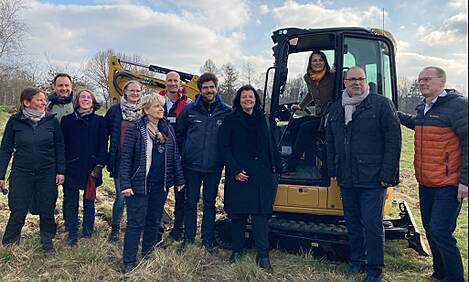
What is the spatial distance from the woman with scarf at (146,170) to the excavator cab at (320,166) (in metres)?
1.09

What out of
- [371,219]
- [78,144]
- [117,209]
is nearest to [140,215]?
[117,209]

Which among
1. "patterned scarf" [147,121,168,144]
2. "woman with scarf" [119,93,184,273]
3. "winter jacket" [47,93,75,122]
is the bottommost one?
"woman with scarf" [119,93,184,273]

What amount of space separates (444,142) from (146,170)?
288 centimetres

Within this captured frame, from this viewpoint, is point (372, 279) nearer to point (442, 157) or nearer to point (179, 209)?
point (442, 157)

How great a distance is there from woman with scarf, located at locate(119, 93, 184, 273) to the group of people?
1 cm

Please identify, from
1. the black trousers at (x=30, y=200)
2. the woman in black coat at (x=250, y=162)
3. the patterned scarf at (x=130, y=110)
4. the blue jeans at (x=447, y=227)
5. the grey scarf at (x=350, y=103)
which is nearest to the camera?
the blue jeans at (x=447, y=227)

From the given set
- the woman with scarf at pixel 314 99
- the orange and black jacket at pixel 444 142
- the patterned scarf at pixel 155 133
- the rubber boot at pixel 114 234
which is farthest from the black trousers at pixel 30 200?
the orange and black jacket at pixel 444 142

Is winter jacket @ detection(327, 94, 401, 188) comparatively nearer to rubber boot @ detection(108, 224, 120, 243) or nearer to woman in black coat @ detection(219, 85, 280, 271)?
woman in black coat @ detection(219, 85, 280, 271)

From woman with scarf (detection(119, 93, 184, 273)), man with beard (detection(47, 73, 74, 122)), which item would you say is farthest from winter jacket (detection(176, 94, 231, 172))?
man with beard (detection(47, 73, 74, 122))

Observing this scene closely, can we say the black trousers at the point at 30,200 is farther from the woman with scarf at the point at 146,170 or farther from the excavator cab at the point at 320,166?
the excavator cab at the point at 320,166

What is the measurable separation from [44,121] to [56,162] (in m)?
0.48

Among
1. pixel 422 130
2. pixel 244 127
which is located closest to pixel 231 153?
pixel 244 127

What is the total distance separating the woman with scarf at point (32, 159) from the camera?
4.38 meters

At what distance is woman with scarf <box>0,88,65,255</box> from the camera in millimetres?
4383
